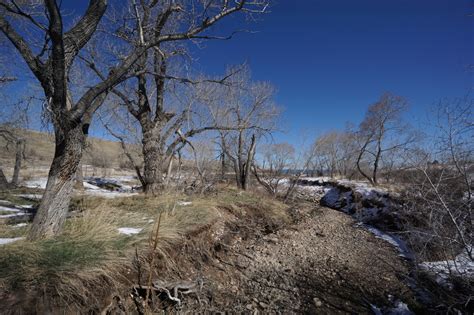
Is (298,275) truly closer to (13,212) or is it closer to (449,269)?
(449,269)

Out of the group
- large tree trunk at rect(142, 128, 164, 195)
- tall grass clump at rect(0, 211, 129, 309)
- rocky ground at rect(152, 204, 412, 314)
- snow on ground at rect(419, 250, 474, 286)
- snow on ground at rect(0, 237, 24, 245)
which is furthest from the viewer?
large tree trunk at rect(142, 128, 164, 195)

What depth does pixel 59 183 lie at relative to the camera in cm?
369

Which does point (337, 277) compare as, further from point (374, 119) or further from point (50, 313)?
point (374, 119)

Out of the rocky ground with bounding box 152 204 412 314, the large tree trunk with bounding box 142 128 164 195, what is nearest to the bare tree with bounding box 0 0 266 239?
the rocky ground with bounding box 152 204 412 314

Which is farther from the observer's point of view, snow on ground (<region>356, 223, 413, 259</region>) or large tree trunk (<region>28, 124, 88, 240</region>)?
snow on ground (<region>356, 223, 413, 259</region>)

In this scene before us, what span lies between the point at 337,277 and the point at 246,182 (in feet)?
25.7

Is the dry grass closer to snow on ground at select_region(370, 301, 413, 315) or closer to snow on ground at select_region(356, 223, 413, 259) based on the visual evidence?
snow on ground at select_region(370, 301, 413, 315)

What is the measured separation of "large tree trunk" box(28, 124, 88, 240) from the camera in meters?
3.57

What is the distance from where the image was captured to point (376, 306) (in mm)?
4191

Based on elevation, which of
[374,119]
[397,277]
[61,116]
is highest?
[374,119]

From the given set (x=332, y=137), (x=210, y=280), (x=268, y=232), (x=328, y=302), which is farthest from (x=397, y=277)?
(x=332, y=137)

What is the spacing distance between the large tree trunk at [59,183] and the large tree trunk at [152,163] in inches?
158

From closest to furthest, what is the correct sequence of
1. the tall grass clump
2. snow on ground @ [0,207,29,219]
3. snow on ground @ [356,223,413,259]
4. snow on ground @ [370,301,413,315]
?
the tall grass clump < snow on ground @ [370,301,413,315] < snow on ground @ [0,207,29,219] < snow on ground @ [356,223,413,259]

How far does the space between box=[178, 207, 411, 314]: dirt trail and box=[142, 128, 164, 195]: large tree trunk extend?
3655 mm
